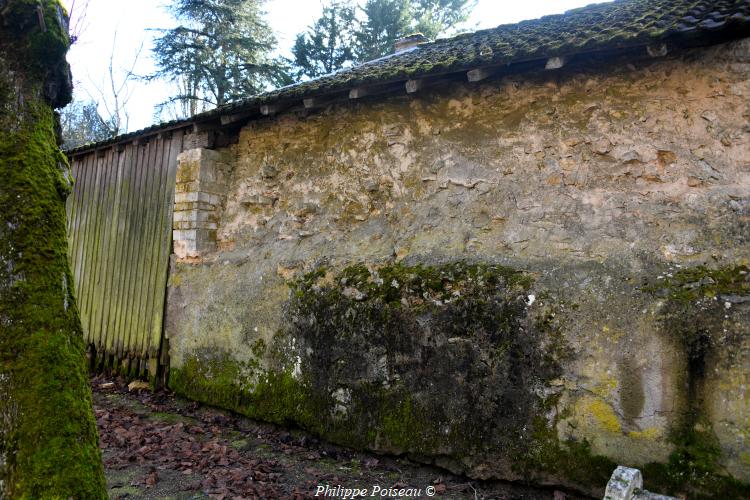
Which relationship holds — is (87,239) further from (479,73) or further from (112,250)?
(479,73)

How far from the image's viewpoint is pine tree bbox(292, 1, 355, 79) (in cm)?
1984

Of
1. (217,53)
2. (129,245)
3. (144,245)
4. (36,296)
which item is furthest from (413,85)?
(217,53)

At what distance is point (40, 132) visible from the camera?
276 centimetres

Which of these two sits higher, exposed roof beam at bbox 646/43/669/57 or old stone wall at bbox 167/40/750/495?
exposed roof beam at bbox 646/43/669/57

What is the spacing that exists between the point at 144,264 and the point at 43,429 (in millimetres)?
4878

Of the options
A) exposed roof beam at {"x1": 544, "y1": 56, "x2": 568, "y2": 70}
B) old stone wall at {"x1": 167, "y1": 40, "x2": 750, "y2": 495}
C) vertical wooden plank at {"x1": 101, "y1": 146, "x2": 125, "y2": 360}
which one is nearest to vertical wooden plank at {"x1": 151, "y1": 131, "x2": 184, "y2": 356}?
vertical wooden plank at {"x1": 101, "y1": 146, "x2": 125, "y2": 360}

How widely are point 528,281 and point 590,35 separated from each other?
1983 mm

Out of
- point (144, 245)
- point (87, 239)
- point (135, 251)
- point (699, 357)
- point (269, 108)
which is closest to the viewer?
point (699, 357)

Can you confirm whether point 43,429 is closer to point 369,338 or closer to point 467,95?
point 369,338

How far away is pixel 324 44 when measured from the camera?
19875 millimetres

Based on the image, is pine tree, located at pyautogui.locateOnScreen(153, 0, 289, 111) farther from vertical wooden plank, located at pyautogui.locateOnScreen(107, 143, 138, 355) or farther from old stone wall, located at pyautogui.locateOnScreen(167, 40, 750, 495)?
old stone wall, located at pyautogui.locateOnScreen(167, 40, 750, 495)

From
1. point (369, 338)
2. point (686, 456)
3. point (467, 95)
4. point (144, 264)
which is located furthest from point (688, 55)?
point (144, 264)

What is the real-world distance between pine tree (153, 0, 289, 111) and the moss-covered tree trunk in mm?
15947

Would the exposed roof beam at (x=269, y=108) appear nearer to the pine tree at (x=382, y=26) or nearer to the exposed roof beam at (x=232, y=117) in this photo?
the exposed roof beam at (x=232, y=117)
